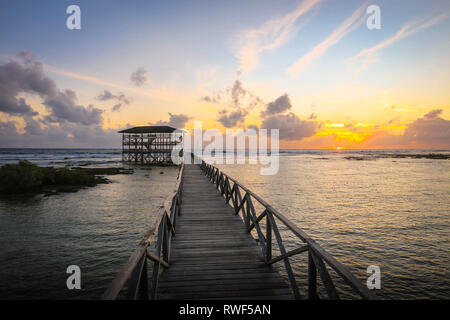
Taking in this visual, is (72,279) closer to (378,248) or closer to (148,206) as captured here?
(148,206)

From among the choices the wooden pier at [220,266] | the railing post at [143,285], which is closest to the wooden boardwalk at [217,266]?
the wooden pier at [220,266]

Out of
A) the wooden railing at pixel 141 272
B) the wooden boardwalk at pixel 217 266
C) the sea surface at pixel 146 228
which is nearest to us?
the wooden railing at pixel 141 272

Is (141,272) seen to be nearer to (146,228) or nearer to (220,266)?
(220,266)

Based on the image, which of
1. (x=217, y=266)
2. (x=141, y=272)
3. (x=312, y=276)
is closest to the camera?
(x=141, y=272)

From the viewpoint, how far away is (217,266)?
4.62m

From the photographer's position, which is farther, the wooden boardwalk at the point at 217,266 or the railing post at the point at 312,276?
the wooden boardwalk at the point at 217,266

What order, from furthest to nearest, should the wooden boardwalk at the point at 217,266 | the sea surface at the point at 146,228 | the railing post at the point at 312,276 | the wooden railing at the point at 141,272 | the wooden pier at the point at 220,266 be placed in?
the sea surface at the point at 146,228 < the wooden boardwalk at the point at 217,266 < the railing post at the point at 312,276 < the wooden pier at the point at 220,266 < the wooden railing at the point at 141,272

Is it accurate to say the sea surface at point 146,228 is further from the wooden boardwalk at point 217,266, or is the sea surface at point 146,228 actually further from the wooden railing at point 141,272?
the wooden railing at point 141,272

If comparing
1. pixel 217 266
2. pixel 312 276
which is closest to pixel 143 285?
pixel 217 266

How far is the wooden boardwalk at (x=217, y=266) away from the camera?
3.85m

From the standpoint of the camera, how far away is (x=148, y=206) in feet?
50.1

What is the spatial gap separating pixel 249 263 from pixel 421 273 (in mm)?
5760

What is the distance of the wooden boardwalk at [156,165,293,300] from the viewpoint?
3.85m

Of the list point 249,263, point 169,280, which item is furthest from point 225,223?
point 169,280
